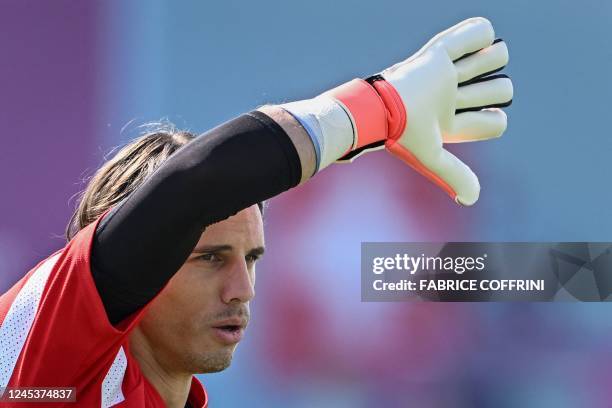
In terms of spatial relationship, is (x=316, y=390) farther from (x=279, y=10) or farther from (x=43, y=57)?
(x=43, y=57)

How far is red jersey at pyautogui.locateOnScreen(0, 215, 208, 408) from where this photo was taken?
540 mm

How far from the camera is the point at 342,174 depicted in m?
1.60

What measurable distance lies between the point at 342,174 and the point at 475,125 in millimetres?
807

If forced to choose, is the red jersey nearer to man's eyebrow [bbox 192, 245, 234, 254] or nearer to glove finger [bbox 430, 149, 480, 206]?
man's eyebrow [bbox 192, 245, 234, 254]

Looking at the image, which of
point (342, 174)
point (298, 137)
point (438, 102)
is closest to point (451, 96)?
point (438, 102)

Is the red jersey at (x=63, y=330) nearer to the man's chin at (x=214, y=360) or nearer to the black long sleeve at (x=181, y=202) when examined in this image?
the black long sleeve at (x=181, y=202)

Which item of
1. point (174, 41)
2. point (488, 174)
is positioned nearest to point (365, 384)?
point (488, 174)

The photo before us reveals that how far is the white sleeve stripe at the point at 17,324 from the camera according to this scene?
24.1 inches

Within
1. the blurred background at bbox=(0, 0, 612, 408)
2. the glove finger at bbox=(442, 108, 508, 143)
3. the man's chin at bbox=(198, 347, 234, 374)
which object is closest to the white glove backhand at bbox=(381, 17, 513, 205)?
the glove finger at bbox=(442, 108, 508, 143)

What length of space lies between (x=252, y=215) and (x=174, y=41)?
2.49 ft

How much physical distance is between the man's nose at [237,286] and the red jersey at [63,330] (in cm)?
23

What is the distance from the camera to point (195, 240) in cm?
54

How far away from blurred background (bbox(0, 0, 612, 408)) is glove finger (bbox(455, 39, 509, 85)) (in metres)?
0.78

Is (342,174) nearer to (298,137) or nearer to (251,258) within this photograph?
(251,258)
